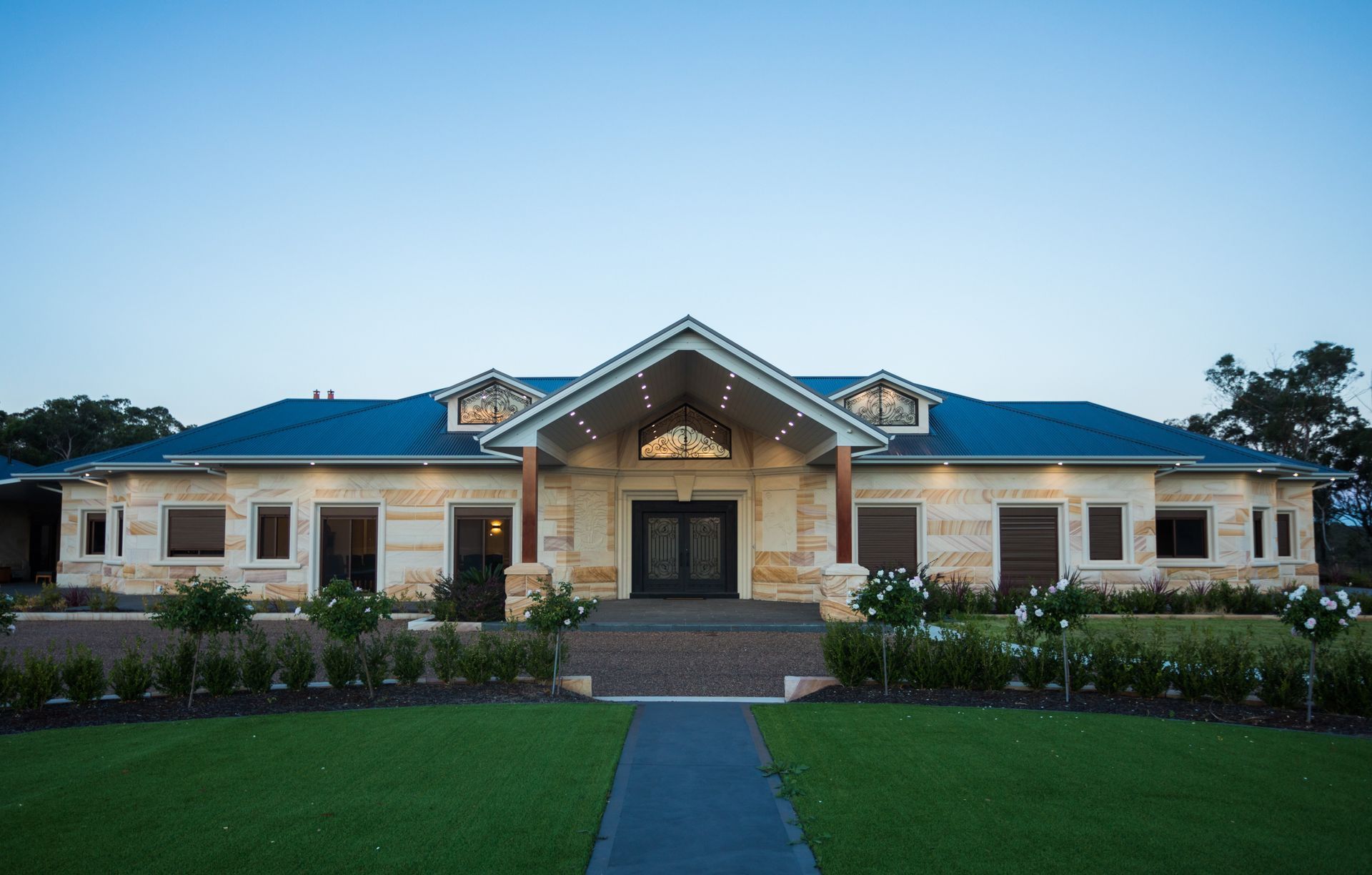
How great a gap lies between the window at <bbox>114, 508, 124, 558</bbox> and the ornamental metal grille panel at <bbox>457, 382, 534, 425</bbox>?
375 inches

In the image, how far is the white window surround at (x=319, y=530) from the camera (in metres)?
19.0

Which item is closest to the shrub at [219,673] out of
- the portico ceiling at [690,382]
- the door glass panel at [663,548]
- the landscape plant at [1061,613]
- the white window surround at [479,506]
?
the portico ceiling at [690,382]

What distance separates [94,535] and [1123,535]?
2796 cm

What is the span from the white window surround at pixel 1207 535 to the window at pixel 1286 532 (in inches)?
144

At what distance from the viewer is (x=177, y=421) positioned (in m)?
57.8

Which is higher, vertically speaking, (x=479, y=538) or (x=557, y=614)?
(x=479, y=538)

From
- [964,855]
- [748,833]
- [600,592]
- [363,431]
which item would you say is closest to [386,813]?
[748,833]

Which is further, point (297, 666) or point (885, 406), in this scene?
point (885, 406)

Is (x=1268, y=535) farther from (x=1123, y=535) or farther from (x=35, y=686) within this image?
(x=35, y=686)

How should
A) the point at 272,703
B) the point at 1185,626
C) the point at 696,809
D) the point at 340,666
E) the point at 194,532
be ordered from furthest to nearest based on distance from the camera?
1. the point at 194,532
2. the point at 1185,626
3. the point at 340,666
4. the point at 272,703
5. the point at 696,809

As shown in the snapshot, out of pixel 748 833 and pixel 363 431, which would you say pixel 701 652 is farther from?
pixel 363 431

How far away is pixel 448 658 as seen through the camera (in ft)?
32.3

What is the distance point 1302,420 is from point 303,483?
41.5 meters

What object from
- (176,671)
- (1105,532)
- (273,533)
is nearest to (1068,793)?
(176,671)
